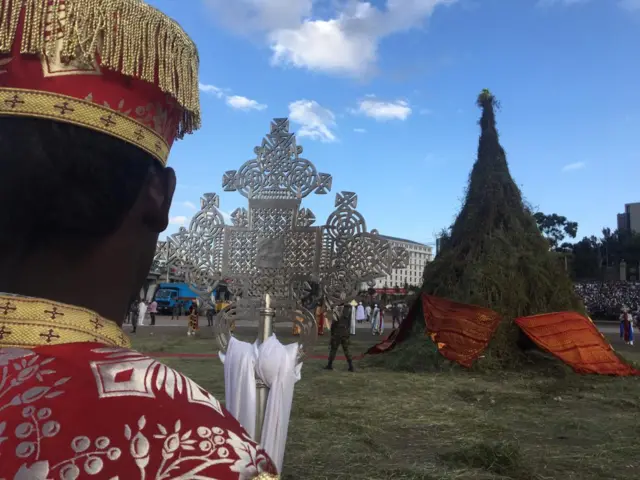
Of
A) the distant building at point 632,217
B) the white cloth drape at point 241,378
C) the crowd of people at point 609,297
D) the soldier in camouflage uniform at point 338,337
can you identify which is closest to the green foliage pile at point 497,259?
the soldier in camouflage uniform at point 338,337

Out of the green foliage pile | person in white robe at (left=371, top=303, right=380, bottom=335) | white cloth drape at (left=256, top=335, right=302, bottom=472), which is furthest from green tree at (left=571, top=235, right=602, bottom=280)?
white cloth drape at (left=256, top=335, right=302, bottom=472)

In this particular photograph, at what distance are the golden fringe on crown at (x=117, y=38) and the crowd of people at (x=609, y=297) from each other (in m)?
30.9

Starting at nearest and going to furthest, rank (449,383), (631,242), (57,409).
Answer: (57,409) → (449,383) → (631,242)

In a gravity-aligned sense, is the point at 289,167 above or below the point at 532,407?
above

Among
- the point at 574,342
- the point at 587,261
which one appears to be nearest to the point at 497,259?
the point at 574,342

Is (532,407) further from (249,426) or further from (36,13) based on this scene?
(36,13)

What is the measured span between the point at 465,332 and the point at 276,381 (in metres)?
7.35

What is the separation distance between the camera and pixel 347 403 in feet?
21.3

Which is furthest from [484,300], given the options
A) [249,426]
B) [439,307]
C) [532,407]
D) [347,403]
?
[249,426]

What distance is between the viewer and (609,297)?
33719mm

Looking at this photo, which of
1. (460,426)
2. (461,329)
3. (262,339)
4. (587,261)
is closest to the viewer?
(262,339)

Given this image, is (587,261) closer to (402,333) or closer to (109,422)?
(402,333)

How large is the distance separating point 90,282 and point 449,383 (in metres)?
7.80

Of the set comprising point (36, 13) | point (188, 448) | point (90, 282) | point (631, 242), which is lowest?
point (188, 448)
